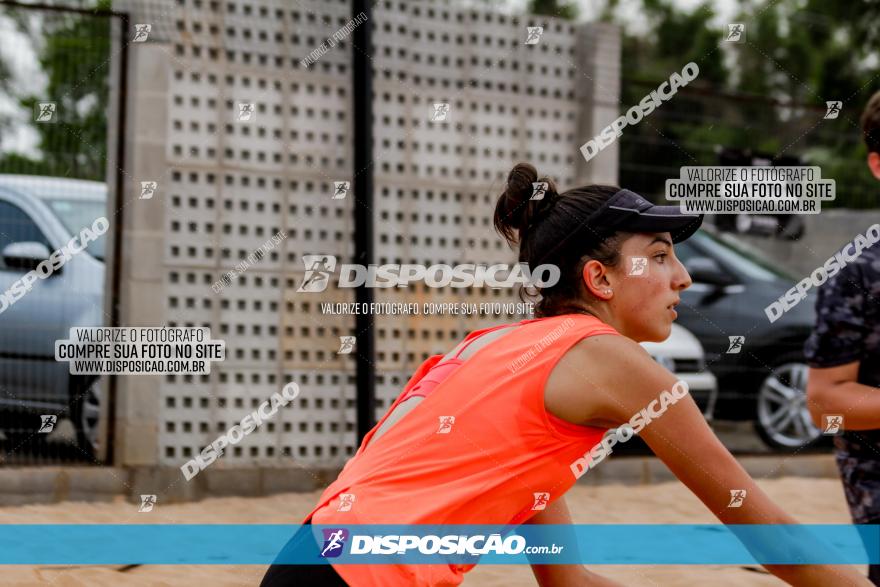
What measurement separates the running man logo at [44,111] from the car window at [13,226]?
1.90 ft

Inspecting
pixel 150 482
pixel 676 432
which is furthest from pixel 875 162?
pixel 150 482

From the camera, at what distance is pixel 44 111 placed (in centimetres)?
570

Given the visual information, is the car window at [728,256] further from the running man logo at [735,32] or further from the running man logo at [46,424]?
the running man logo at [46,424]

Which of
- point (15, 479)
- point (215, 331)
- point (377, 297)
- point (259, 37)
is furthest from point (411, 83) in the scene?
point (15, 479)

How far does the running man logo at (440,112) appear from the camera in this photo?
698cm

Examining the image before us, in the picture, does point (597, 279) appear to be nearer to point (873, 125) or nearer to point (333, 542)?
point (333, 542)

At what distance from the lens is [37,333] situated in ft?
20.0

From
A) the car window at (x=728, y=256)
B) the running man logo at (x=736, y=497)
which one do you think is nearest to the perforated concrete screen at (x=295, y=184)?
the car window at (x=728, y=256)

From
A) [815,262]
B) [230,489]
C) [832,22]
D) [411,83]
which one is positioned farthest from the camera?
[832,22]

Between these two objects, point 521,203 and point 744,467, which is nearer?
point 521,203

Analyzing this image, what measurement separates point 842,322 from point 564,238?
1.18m

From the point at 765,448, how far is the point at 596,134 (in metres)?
2.69

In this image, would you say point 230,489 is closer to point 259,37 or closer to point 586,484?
point 586,484

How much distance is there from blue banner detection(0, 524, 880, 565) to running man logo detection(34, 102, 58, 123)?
2137 mm
